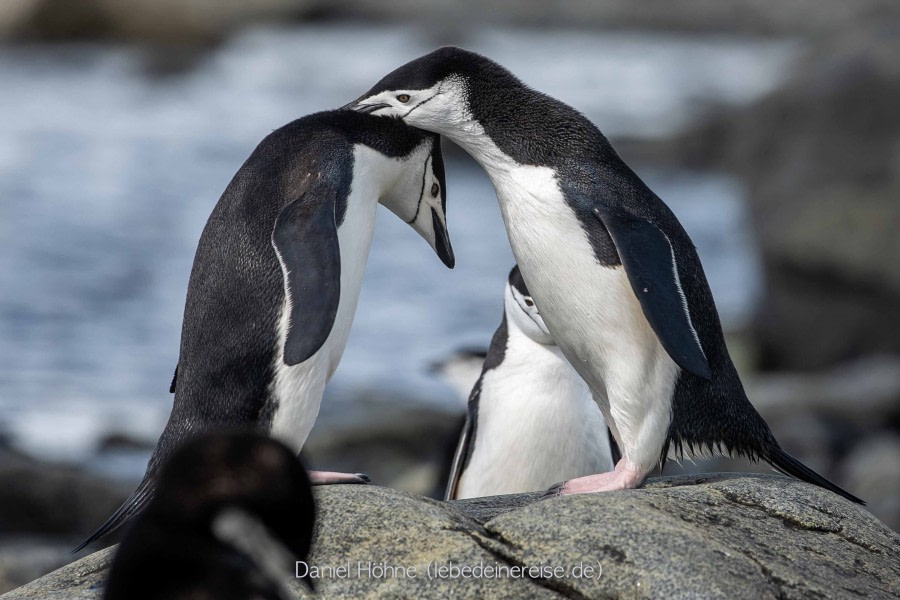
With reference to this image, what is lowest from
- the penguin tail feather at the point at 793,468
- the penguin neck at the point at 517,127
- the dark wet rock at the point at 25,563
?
the dark wet rock at the point at 25,563

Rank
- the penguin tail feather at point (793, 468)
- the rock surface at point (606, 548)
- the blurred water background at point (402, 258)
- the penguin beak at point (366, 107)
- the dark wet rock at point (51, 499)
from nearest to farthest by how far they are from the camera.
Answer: the rock surface at point (606, 548)
the penguin tail feather at point (793, 468)
the penguin beak at point (366, 107)
the dark wet rock at point (51, 499)
the blurred water background at point (402, 258)

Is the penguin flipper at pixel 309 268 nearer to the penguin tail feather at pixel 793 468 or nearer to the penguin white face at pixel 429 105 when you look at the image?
the penguin white face at pixel 429 105

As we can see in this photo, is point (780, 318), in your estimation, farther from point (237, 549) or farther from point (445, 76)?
point (237, 549)

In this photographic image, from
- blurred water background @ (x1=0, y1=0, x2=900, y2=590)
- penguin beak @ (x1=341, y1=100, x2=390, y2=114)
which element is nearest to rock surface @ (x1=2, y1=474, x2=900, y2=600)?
penguin beak @ (x1=341, y1=100, x2=390, y2=114)

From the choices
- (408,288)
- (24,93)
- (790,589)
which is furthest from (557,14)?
(790,589)

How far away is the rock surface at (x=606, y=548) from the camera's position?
3.21 metres

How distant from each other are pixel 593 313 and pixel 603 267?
144 mm

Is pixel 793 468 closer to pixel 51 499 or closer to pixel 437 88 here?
pixel 437 88

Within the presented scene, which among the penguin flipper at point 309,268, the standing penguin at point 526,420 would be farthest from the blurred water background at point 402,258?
the penguin flipper at point 309,268

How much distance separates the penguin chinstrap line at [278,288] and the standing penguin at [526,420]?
1.36 meters

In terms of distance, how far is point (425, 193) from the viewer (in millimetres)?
4676

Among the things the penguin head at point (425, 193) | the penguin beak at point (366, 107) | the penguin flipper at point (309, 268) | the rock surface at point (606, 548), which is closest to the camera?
the rock surface at point (606, 548)

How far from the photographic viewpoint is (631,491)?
12.1ft

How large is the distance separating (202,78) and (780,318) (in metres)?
20.9
